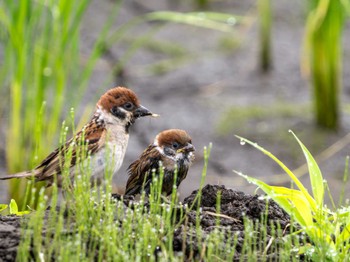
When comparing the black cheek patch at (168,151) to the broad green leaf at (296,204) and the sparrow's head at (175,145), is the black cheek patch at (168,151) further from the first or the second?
the broad green leaf at (296,204)

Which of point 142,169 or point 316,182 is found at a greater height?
point 142,169

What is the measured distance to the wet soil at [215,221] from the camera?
4906mm

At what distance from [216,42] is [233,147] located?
2247 mm

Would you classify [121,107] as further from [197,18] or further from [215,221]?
[197,18]

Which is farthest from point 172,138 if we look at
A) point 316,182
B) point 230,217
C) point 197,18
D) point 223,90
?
point 223,90

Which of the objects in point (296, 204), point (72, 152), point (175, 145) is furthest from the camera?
point (175, 145)

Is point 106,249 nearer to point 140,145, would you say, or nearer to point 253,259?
point 253,259

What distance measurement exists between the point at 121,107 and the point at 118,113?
41mm

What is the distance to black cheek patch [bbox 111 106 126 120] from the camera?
5.91 meters

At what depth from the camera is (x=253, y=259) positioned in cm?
473

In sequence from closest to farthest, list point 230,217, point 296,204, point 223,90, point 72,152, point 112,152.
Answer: point 296,204, point 230,217, point 112,152, point 72,152, point 223,90

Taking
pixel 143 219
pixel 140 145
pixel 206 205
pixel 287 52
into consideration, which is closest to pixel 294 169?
pixel 140 145

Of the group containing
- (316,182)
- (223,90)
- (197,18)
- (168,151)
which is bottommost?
(316,182)

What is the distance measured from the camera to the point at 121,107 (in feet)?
19.4
